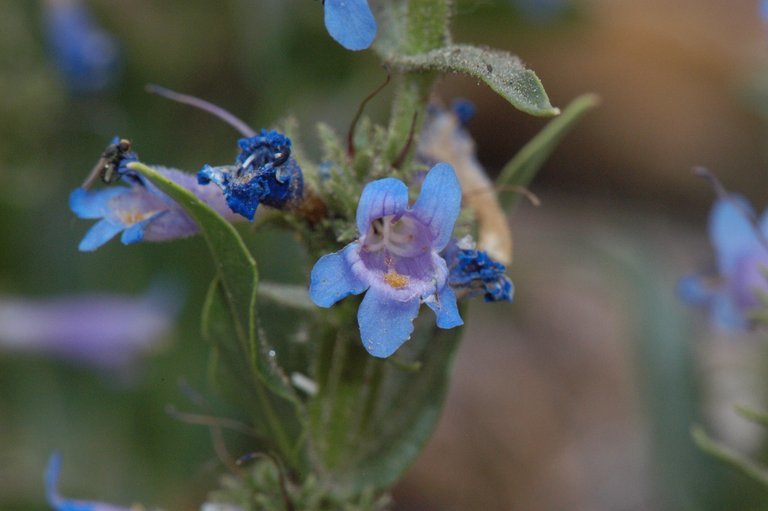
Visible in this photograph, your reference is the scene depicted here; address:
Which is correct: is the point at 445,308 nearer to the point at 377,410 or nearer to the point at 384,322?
the point at 384,322

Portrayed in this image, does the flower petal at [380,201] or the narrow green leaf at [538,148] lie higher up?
the flower petal at [380,201]

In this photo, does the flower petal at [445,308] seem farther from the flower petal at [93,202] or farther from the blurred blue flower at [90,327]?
the blurred blue flower at [90,327]

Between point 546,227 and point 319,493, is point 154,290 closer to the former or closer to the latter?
point 319,493

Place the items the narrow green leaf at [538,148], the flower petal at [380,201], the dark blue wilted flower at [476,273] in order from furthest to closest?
the narrow green leaf at [538,148] < the dark blue wilted flower at [476,273] < the flower petal at [380,201]

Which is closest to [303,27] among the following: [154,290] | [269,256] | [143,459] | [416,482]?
[269,256]

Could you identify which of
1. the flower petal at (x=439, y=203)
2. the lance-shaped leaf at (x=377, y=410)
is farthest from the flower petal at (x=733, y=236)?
the flower petal at (x=439, y=203)

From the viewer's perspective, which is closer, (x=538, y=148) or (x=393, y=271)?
(x=393, y=271)

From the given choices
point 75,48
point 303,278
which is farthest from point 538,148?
point 75,48
